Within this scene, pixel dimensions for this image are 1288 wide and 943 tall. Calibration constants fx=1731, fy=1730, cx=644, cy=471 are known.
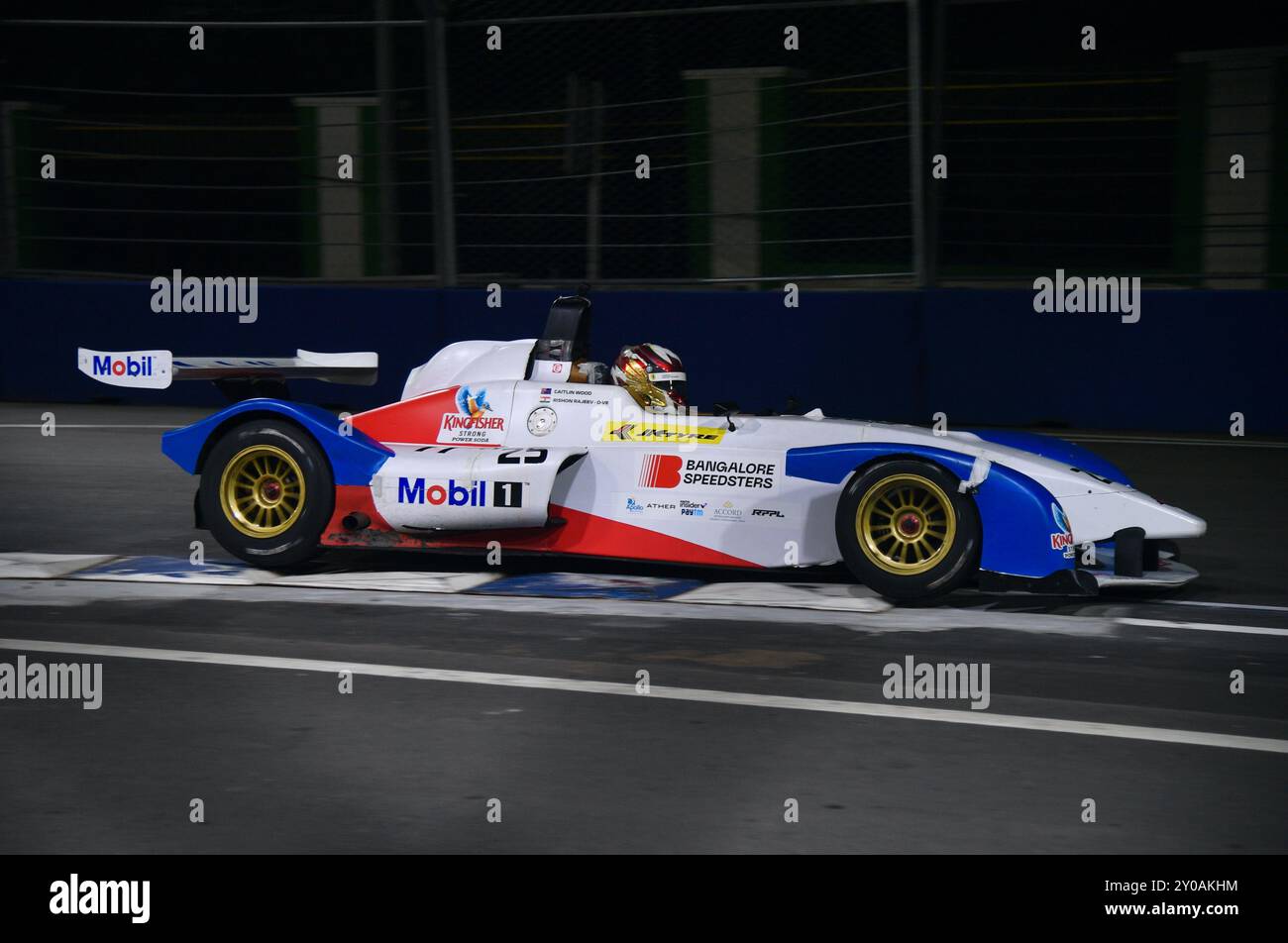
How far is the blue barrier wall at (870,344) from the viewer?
12.9m

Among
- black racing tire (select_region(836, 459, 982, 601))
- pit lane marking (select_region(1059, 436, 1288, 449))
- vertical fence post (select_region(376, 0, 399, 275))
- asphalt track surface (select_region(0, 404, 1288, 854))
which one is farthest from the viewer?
vertical fence post (select_region(376, 0, 399, 275))

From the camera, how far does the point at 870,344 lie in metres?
13.5

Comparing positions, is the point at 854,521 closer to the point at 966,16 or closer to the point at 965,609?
the point at 965,609

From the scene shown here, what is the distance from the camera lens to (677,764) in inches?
208

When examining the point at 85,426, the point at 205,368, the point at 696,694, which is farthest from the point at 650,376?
the point at 85,426

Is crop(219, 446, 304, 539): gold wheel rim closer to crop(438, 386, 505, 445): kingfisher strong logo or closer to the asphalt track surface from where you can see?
the asphalt track surface

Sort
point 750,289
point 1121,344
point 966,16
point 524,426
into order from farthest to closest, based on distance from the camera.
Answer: point 966,16 < point 750,289 < point 1121,344 < point 524,426

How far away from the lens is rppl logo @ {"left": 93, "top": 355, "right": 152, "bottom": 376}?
28.0 feet

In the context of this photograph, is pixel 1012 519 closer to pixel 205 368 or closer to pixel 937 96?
pixel 205 368

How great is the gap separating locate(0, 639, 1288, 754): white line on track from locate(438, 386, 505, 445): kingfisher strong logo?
201cm

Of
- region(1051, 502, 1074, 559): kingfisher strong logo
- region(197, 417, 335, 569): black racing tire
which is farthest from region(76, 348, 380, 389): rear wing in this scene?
region(1051, 502, 1074, 559): kingfisher strong logo

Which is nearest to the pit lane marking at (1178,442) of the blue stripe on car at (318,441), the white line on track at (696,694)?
the blue stripe on car at (318,441)
